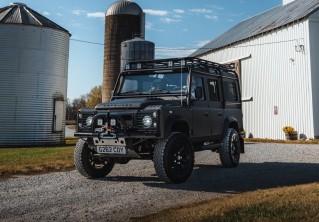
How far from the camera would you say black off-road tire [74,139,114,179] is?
A: 721cm

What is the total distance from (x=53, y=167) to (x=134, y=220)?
5449mm

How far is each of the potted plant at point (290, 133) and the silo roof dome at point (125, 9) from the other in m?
14.8

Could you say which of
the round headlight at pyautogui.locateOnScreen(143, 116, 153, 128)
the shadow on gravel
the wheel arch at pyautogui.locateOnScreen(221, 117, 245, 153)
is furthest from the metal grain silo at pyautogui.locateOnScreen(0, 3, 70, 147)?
the round headlight at pyautogui.locateOnScreen(143, 116, 153, 128)

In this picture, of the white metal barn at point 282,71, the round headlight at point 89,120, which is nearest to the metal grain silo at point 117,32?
the white metal barn at point 282,71

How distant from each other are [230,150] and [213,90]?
1611 mm

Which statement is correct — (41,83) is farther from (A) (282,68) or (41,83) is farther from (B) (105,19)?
(A) (282,68)

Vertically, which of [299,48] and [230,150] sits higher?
[299,48]

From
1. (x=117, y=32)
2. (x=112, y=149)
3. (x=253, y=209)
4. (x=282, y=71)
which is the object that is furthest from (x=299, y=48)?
(x=253, y=209)

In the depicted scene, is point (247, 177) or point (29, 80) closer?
point (247, 177)

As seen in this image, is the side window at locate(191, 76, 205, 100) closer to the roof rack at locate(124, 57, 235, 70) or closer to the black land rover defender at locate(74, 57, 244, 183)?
the black land rover defender at locate(74, 57, 244, 183)

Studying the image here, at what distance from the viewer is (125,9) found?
27031 millimetres

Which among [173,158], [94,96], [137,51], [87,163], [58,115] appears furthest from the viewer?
[94,96]

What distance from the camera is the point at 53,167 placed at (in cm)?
910

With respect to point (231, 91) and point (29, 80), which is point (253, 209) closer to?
point (231, 91)
